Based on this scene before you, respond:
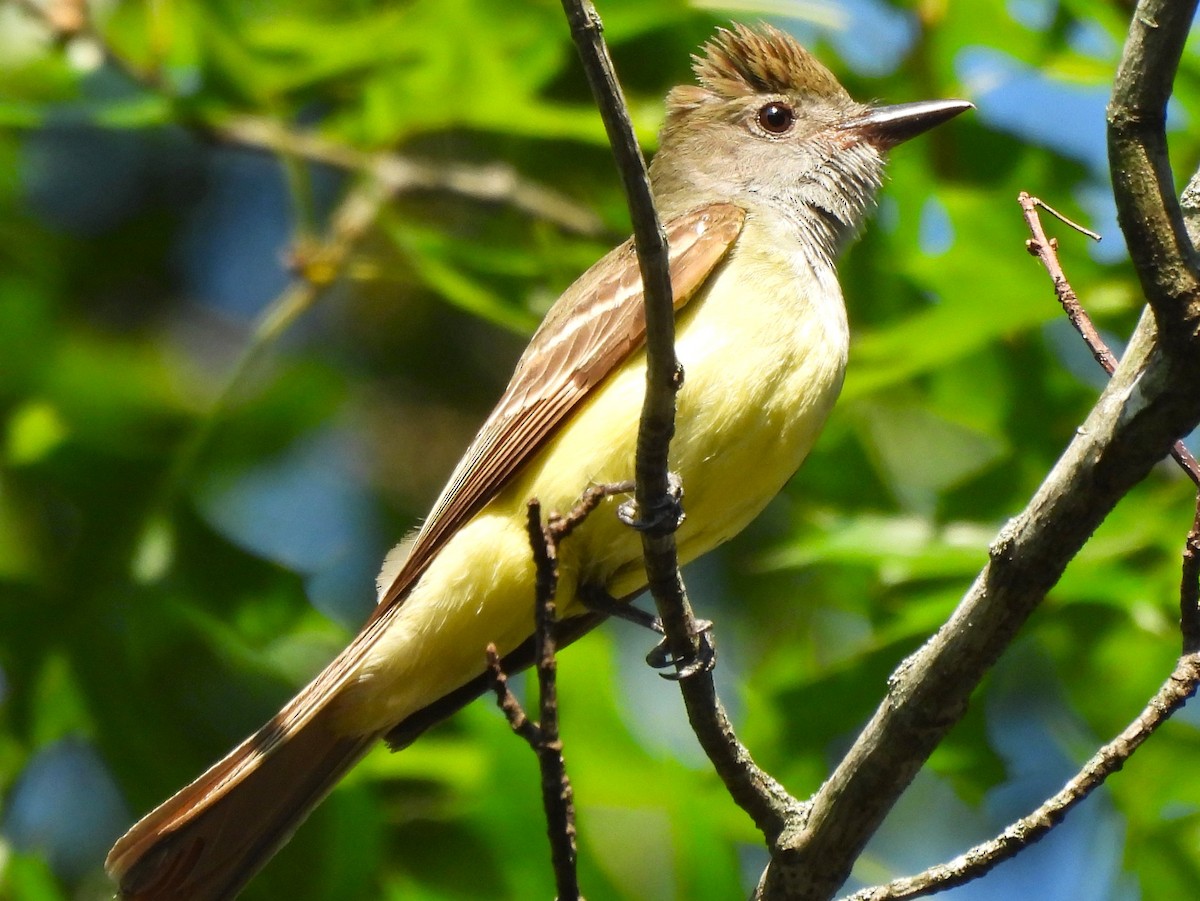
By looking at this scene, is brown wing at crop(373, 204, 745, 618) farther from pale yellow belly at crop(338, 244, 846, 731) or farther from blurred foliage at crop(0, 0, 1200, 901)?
blurred foliage at crop(0, 0, 1200, 901)

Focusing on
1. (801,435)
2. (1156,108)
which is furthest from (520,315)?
(1156,108)

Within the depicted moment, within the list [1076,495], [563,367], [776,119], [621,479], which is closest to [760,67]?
[776,119]

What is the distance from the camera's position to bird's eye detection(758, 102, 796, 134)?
18.1 ft

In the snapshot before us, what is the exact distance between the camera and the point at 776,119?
553 cm

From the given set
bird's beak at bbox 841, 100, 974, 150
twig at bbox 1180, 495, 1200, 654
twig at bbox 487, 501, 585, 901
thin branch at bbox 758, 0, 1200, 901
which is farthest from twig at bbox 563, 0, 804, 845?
bird's beak at bbox 841, 100, 974, 150

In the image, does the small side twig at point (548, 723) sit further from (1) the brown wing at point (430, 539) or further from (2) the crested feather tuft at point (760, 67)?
(2) the crested feather tuft at point (760, 67)

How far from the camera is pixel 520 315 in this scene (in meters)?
5.93

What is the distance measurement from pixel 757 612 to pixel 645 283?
459cm

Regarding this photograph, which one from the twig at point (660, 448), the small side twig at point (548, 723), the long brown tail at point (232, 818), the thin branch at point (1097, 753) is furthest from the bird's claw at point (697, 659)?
the long brown tail at point (232, 818)

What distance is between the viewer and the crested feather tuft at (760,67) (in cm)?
562

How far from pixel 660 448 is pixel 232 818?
1731 mm

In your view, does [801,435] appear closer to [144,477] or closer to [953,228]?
[953,228]

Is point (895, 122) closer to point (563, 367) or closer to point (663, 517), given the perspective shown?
point (563, 367)

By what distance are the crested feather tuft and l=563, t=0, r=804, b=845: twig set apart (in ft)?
8.39
